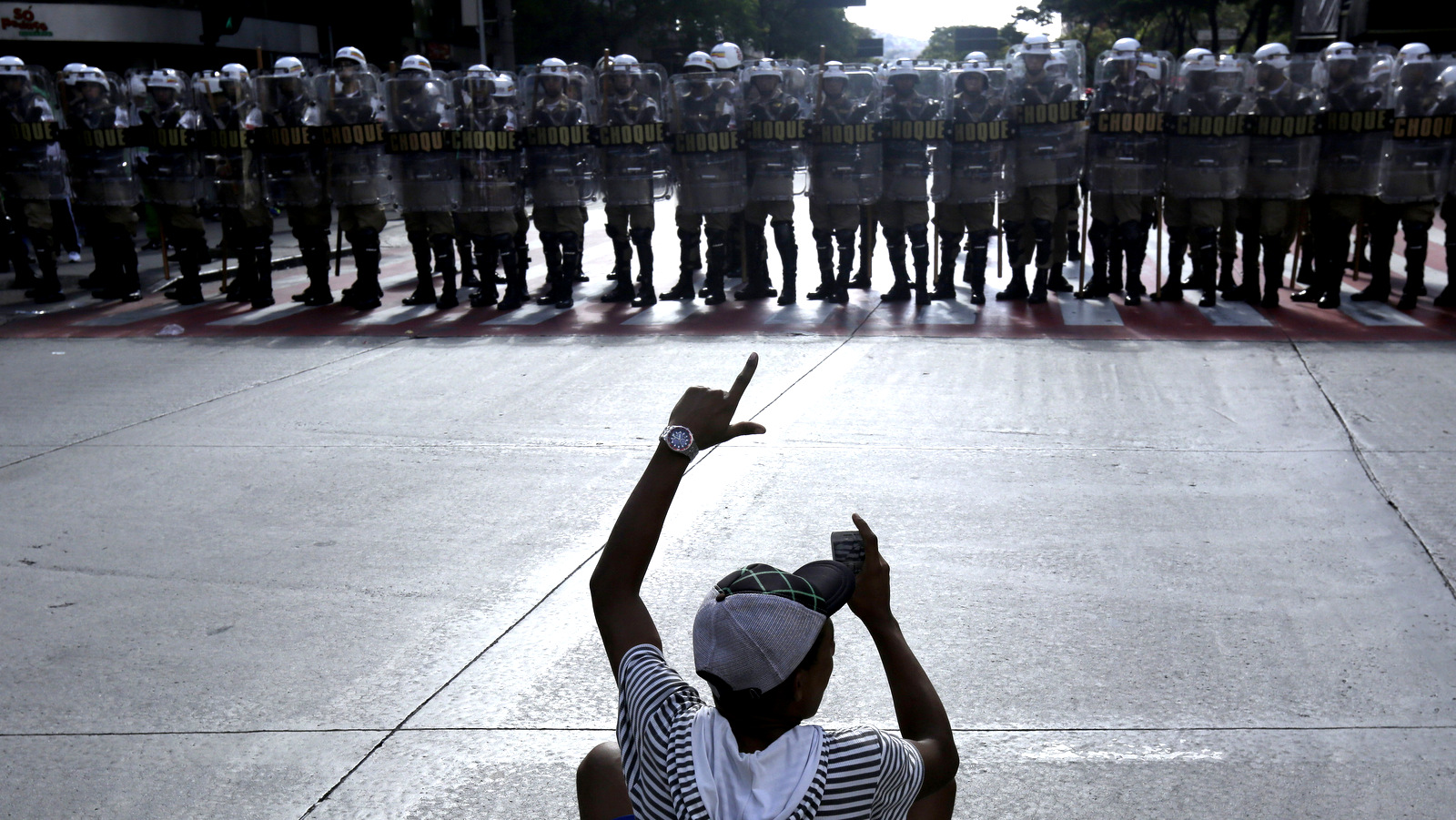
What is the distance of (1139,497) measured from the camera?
236 inches

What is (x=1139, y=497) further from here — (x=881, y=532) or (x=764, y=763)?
(x=764, y=763)

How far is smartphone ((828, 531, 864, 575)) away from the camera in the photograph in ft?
7.68

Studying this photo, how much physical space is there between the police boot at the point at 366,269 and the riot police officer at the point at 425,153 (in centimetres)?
47

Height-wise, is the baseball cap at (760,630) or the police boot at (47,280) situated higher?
the baseball cap at (760,630)

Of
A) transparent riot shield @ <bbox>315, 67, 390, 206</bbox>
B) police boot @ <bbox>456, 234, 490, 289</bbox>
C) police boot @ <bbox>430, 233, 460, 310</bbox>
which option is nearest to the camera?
transparent riot shield @ <bbox>315, 67, 390, 206</bbox>

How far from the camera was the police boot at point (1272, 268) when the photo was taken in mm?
11359

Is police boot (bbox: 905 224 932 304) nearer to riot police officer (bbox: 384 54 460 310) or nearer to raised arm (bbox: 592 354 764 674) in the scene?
riot police officer (bbox: 384 54 460 310)

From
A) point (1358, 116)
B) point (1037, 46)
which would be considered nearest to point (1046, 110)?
point (1037, 46)

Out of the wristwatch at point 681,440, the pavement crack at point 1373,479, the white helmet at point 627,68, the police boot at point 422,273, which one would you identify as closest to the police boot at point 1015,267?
the pavement crack at point 1373,479

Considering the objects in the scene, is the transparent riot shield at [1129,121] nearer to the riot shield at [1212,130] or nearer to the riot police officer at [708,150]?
the riot shield at [1212,130]

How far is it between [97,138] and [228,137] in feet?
4.46

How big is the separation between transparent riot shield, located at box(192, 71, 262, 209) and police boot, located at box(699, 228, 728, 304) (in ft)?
14.8

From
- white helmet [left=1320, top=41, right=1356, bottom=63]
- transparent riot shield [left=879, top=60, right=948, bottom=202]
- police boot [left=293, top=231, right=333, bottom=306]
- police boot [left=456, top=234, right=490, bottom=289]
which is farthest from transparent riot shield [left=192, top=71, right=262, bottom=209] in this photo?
white helmet [left=1320, top=41, right=1356, bottom=63]

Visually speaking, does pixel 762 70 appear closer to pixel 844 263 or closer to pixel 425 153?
pixel 844 263
